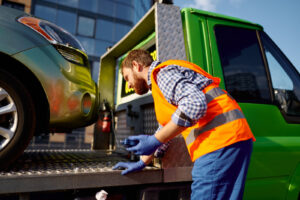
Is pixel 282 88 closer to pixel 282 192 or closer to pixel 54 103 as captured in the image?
pixel 282 192

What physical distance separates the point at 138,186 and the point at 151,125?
0.67 meters

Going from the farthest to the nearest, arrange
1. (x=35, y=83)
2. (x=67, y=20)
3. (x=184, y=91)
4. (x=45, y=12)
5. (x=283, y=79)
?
(x=67, y=20) → (x=45, y=12) → (x=283, y=79) → (x=35, y=83) → (x=184, y=91)

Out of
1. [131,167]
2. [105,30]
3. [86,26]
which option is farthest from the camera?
[105,30]

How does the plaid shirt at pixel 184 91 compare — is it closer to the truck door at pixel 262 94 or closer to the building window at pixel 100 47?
the truck door at pixel 262 94

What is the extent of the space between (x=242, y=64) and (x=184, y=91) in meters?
1.13

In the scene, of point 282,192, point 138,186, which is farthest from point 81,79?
point 282,192

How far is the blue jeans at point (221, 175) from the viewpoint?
4.15ft

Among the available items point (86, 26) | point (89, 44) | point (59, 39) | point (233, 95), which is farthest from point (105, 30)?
point (233, 95)

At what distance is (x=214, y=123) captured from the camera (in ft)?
4.28

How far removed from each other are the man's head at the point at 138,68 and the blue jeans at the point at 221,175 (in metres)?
0.64

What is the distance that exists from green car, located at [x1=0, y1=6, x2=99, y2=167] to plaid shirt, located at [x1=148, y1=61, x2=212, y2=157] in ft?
3.20

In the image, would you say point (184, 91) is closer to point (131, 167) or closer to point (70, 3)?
point (131, 167)

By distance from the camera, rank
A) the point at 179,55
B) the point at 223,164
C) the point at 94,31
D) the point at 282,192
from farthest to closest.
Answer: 1. the point at 94,31
2. the point at 282,192
3. the point at 179,55
4. the point at 223,164

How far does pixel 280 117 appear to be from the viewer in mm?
2072
